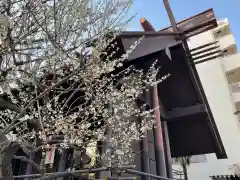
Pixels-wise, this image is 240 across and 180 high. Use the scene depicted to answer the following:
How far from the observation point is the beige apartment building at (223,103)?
16344 mm

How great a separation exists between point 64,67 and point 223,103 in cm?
1710

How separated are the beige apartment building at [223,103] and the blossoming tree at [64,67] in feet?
41.5

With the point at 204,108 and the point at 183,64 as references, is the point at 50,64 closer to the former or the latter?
the point at 183,64

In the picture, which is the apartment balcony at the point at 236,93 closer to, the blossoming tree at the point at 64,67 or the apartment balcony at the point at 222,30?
the apartment balcony at the point at 222,30

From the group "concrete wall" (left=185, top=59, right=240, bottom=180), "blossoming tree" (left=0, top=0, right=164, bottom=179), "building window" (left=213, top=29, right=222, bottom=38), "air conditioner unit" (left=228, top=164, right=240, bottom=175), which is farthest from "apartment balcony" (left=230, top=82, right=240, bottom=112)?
"blossoming tree" (left=0, top=0, right=164, bottom=179)

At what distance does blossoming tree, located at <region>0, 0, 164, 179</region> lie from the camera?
3.49 m

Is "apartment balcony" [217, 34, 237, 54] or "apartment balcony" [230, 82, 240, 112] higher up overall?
"apartment balcony" [217, 34, 237, 54]

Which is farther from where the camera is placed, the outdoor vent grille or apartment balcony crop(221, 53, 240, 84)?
apartment balcony crop(221, 53, 240, 84)

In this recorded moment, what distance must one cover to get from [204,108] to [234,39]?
18.6 metres

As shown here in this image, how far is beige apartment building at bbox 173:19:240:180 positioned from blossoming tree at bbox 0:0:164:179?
12.7m

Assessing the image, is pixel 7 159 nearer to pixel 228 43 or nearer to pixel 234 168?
pixel 234 168

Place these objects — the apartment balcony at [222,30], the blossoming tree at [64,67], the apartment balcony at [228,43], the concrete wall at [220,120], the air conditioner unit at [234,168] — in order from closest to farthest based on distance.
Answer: the blossoming tree at [64,67] < the air conditioner unit at [234,168] < the concrete wall at [220,120] < the apartment balcony at [228,43] < the apartment balcony at [222,30]

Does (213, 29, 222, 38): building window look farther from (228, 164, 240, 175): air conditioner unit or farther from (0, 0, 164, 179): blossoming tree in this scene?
(0, 0, 164, 179): blossoming tree

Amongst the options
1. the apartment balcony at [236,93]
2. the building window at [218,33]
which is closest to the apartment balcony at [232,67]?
the apartment balcony at [236,93]
